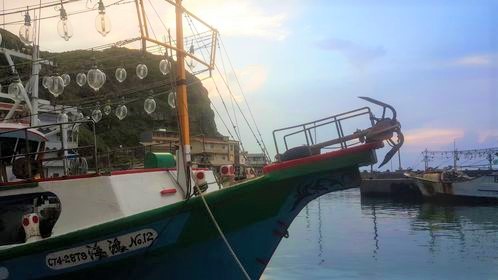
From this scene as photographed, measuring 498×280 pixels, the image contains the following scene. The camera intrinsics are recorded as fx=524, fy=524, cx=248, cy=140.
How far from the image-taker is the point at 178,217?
8.38 meters

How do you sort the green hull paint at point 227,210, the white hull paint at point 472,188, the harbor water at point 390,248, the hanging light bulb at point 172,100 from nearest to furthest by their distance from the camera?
the green hull paint at point 227,210
the hanging light bulb at point 172,100
the harbor water at point 390,248
the white hull paint at point 472,188

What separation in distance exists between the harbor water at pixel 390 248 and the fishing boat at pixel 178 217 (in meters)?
6.54

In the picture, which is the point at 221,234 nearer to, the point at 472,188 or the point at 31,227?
the point at 31,227

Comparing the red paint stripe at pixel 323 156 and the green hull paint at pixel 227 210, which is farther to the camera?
the red paint stripe at pixel 323 156

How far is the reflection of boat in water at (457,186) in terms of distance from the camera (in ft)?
152

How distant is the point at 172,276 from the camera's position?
8734mm

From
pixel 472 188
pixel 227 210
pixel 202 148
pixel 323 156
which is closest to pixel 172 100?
pixel 227 210

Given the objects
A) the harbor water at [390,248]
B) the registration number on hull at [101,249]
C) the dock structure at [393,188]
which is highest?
the registration number on hull at [101,249]

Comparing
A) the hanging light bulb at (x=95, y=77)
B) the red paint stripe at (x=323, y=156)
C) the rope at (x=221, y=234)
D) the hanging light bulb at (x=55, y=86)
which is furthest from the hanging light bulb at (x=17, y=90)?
the red paint stripe at (x=323, y=156)

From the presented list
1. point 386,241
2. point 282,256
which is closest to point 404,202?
point 386,241

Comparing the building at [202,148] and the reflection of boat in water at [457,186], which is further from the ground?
the building at [202,148]

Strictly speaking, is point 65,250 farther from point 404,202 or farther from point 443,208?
point 404,202

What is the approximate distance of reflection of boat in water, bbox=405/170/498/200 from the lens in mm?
46219

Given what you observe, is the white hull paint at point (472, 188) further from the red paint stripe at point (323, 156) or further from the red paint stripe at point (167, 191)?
the red paint stripe at point (167, 191)
